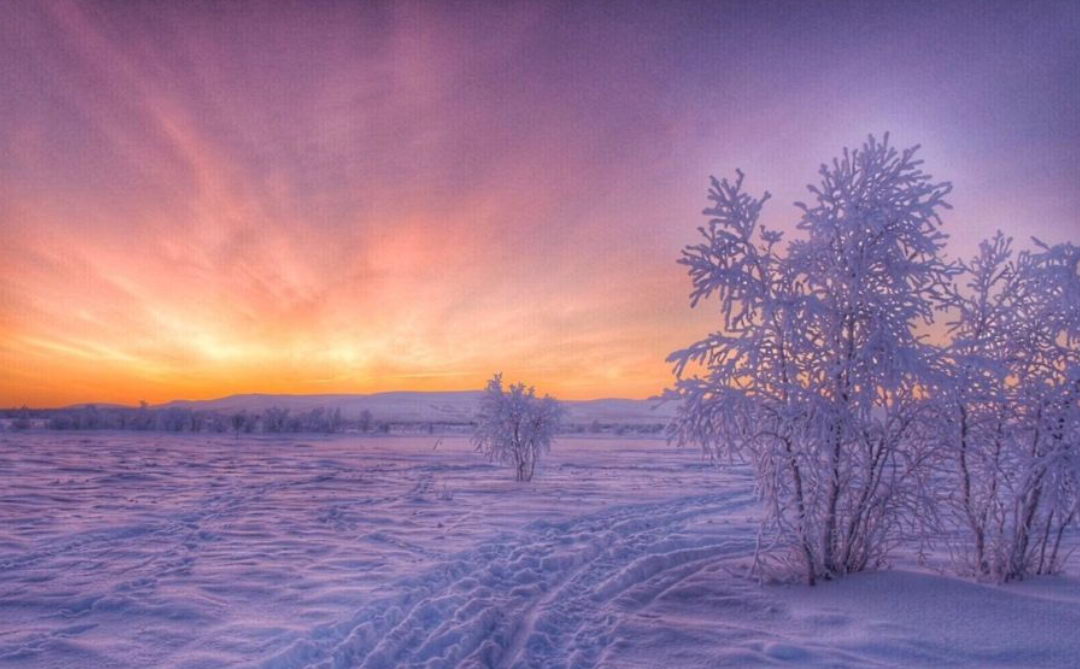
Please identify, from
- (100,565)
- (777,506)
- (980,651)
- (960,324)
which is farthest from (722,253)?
(100,565)

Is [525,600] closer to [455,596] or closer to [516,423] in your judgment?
[455,596]

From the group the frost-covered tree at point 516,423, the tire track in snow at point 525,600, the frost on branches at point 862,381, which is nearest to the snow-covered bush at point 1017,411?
the frost on branches at point 862,381

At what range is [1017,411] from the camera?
773cm

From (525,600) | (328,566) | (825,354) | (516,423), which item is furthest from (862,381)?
(516,423)

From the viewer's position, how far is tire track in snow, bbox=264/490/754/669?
5805 mm

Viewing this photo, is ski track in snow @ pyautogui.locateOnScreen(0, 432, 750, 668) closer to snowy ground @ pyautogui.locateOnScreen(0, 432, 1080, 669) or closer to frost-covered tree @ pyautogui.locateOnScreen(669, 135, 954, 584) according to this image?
snowy ground @ pyautogui.locateOnScreen(0, 432, 1080, 669)

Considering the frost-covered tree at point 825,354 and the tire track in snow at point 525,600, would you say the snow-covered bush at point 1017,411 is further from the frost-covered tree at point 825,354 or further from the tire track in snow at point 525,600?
the tire track in snow at point 525,600

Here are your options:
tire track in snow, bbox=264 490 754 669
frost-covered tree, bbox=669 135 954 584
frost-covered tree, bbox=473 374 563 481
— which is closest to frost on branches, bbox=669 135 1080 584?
frost-covered tree, bbox=669 135 954 584

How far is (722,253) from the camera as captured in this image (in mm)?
7809

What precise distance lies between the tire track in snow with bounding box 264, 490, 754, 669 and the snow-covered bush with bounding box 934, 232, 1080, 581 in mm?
3705

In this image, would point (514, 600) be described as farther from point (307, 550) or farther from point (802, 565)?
point (307, 550)

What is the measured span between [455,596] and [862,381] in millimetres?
5744

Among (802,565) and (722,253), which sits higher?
(722,253)

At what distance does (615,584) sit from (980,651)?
13.6 ft
